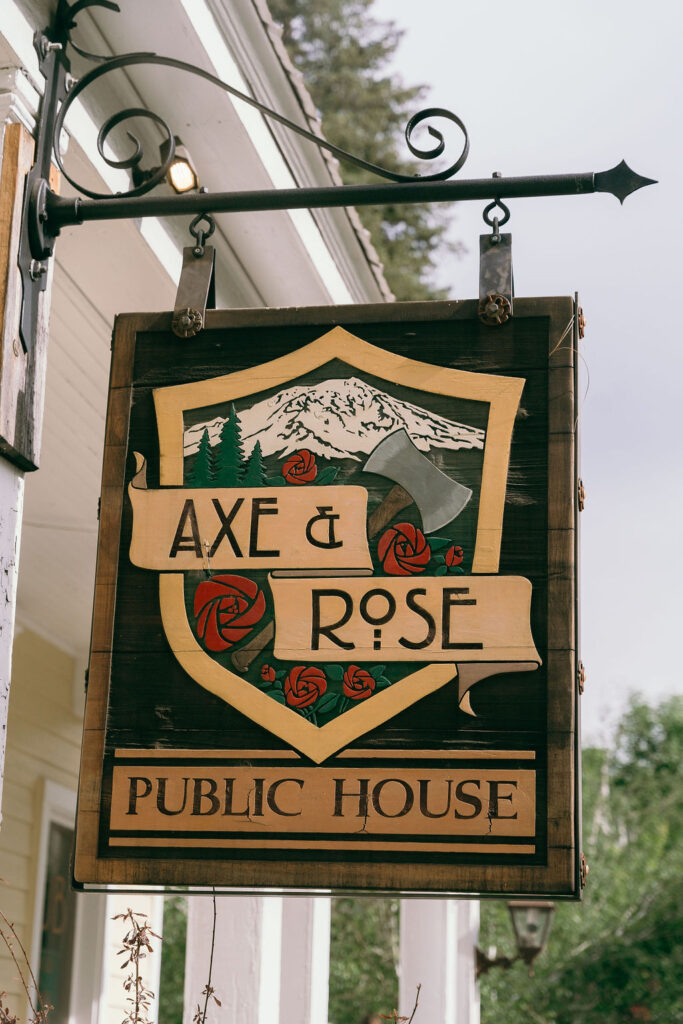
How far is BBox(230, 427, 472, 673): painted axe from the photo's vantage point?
239cm

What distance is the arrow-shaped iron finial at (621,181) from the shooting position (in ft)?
8.36

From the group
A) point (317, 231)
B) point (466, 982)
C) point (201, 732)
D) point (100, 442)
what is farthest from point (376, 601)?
point (466, 982)

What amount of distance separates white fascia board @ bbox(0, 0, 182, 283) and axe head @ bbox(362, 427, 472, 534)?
1189 mm

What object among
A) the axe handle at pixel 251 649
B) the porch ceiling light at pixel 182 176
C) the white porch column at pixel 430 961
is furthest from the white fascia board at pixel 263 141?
the white porch column at pixel 430 961

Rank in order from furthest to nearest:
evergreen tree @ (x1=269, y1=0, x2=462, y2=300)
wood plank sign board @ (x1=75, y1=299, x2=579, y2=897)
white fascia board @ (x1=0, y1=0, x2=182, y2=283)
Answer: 1. evergreen tree @ (x1=269, y1=0, x2=462, y2=300)
2. white fascia board @ (x1=0, y1=0, x2=182, y2=283)
3. wood plank sign board @ (x1=75, y1=299, x2=579, y2=897)

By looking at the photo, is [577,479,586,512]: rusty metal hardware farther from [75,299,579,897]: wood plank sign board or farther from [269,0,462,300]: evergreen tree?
[269,0,462,300]: evergreen tree

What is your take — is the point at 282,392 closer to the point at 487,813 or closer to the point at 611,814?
the point at 487,813

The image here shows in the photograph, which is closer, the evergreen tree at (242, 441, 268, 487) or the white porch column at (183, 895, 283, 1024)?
the evergreen tree at (242, 441, 268, 487)

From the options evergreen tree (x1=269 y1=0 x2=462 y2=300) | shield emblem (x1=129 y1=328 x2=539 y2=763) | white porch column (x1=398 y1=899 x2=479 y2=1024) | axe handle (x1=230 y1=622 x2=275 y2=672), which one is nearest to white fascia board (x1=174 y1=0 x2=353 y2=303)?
shield emblem (x1=129 y1=328 x2=539 y2=763)

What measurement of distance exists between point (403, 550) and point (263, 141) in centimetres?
173

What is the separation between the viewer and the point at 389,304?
2570 millimetres

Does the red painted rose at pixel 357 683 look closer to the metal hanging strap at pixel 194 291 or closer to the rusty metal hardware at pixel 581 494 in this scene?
the rusty metal hardware at pixel 581 494

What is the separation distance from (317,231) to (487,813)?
245 centimetres

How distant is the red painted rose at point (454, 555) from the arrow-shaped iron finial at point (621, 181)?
0.82 metres
